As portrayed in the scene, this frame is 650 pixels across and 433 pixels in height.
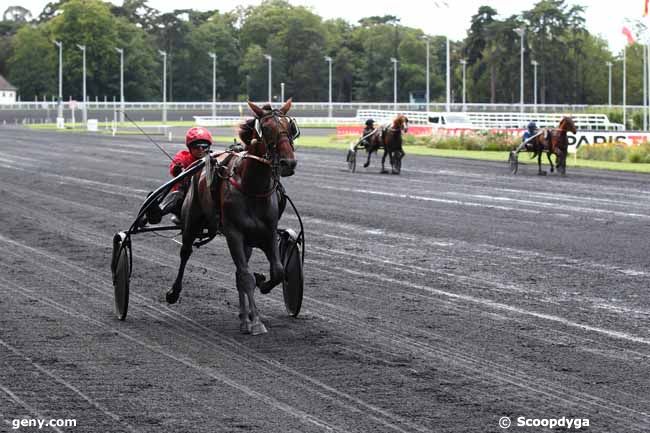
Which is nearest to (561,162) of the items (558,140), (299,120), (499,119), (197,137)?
(558,140)

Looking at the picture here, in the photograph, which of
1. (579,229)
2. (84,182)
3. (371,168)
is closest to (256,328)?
(579,229)

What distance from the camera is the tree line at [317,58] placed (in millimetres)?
110000

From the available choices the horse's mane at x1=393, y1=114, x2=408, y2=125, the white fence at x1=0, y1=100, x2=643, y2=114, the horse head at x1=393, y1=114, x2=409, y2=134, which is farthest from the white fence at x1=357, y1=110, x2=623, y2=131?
the horse's mane at x1=393, y1=114, x2=408, y2=125

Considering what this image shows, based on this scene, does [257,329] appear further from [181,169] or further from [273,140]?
[181,169]

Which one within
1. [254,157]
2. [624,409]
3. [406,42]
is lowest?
[624,409]

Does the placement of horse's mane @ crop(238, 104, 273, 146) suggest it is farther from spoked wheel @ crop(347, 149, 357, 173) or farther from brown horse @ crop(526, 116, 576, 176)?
spoked wheel @ crop(347, 149, 357, 173)

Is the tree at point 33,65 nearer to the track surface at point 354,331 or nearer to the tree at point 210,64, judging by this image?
the tree at point 210,64

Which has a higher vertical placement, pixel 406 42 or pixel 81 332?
pixel 406 42

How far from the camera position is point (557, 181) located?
87.2 ft

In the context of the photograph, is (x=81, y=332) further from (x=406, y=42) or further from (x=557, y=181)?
(x=406, y=42)

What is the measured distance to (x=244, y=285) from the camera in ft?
27.8

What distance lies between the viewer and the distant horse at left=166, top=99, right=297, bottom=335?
26.5 ft

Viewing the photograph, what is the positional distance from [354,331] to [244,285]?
0.85 metres

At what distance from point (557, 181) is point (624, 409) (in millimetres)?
20702
